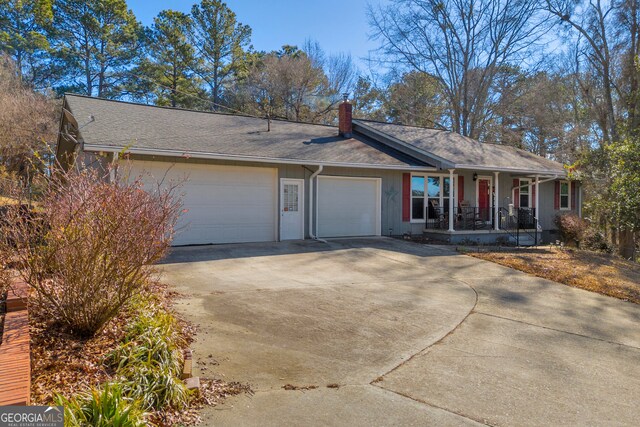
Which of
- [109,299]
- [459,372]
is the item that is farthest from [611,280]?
[109,299]

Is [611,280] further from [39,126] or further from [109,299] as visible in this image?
[39,126]

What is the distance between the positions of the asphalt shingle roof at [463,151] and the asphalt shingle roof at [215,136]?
3.23 feet

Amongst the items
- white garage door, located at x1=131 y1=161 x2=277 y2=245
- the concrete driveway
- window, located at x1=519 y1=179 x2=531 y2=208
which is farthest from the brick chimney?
the concrete driveway

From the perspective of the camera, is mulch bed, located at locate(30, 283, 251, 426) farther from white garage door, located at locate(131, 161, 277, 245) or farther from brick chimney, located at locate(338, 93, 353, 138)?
brick chimney, located at locate(338, 93, 353, 138)

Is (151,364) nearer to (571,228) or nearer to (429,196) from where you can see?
(429,196)

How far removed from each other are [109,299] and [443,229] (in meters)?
12.5

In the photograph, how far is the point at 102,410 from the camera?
9.00ft

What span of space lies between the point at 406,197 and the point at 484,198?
404cm

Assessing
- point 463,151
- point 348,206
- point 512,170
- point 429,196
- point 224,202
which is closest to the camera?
point 224,202

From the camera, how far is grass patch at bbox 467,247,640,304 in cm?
865

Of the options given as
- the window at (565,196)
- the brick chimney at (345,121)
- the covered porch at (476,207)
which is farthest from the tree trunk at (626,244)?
the brick chimney at (345,121)

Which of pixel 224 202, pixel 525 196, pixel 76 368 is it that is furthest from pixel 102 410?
pixel 525 196

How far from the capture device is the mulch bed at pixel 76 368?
3.07 meters

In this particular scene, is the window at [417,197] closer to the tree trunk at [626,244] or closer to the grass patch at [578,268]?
the grass patch at [578,268]
